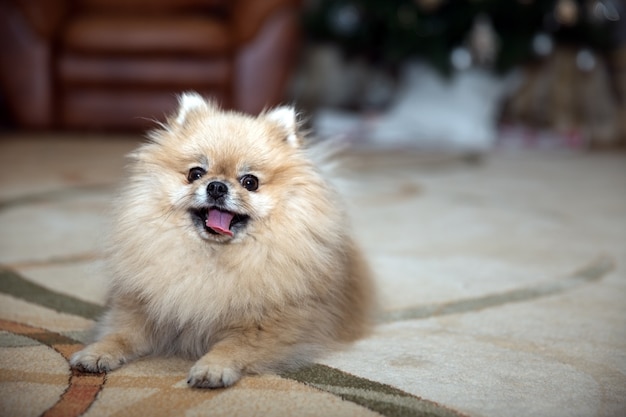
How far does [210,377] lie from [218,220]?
310 millimetres

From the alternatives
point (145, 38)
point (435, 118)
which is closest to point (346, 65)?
point (435, 118)

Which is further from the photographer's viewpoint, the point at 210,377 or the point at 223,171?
the point at 223,171

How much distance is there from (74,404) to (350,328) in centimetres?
59

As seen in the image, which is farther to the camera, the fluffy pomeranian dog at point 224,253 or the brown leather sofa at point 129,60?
the brown leather sofa at point 129,60

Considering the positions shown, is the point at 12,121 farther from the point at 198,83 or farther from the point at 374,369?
the point at 374,369

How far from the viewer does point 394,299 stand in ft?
6.03

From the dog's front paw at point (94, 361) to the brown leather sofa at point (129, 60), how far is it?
3.41 m

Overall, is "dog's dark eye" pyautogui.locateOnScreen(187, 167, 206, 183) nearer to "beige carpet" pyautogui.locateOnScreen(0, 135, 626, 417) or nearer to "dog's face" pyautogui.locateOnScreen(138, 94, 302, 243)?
"dog's face" pyautogui.locateOnScreen(138, 94, 302, 243)

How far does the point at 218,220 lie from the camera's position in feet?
4.51

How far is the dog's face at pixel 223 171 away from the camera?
4.48 feet

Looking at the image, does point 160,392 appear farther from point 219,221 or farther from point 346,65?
point 346,65

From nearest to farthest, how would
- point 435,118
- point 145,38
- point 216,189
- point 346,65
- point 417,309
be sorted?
point 216,189
point 417,309
point 145,38
point 435,118
point 346,65

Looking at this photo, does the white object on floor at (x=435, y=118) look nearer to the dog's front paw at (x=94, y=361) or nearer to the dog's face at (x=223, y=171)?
the dog's face at (x=223, y=171)

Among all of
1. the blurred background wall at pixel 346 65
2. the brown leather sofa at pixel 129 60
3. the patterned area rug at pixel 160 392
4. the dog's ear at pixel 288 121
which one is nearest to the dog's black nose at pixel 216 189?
the dog's ear at pixel 288 121
